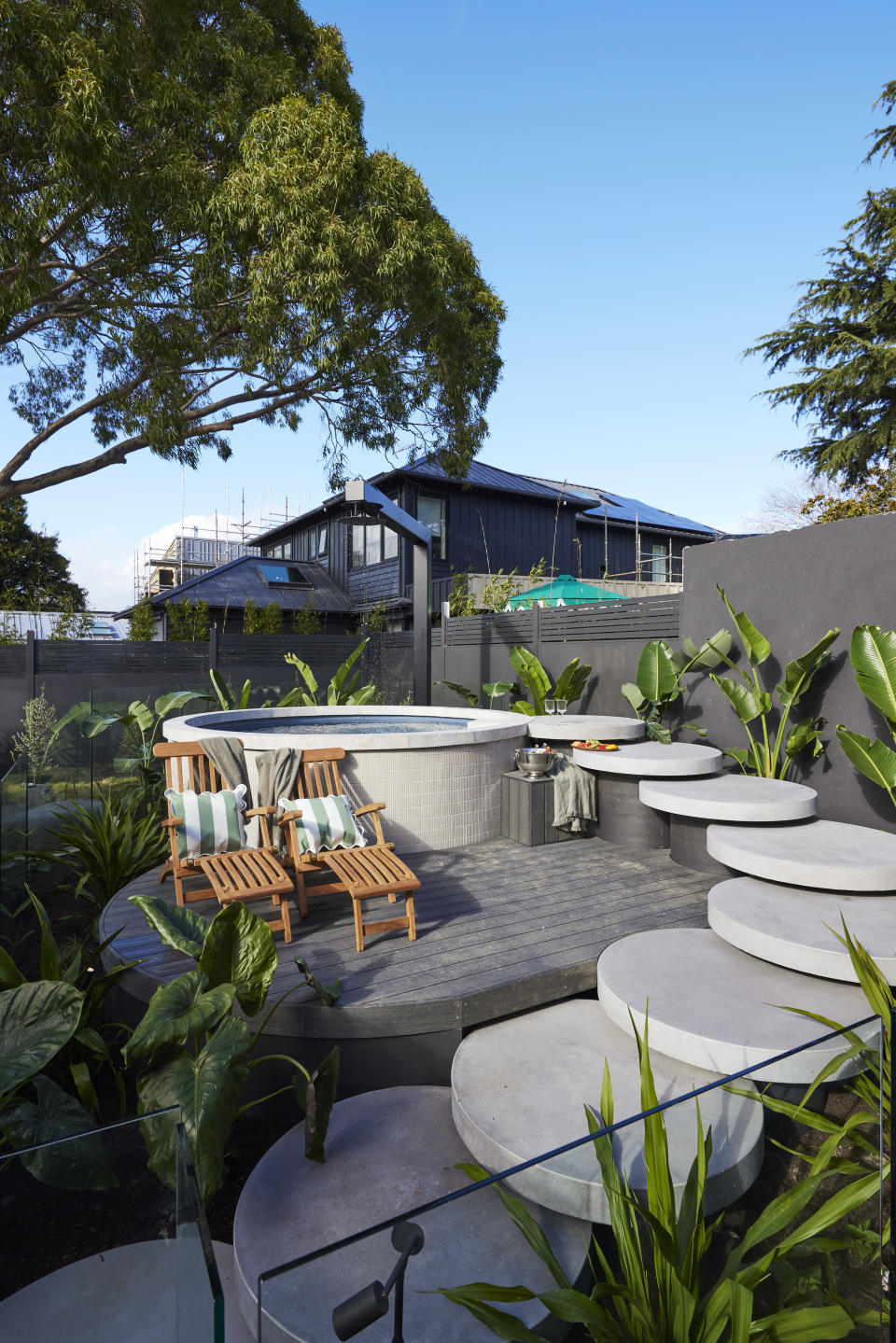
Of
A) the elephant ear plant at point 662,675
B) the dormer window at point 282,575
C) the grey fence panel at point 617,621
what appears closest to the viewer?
the elephant ear plant at point 662,675

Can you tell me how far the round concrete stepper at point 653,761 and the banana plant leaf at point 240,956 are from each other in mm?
3442

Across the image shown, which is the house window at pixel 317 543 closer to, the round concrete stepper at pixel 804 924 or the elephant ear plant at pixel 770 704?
the elephant ear plant at pixel 770 704

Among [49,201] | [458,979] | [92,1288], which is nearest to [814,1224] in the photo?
[92,1288]

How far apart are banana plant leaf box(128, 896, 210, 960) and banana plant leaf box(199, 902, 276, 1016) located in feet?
0.36

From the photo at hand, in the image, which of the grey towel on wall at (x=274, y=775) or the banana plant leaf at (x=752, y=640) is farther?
the banana plant leaf at (x=752, y=640)

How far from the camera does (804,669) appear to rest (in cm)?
547

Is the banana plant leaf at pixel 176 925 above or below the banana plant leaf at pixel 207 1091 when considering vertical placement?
above

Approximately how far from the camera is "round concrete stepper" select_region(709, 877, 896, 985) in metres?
3.04

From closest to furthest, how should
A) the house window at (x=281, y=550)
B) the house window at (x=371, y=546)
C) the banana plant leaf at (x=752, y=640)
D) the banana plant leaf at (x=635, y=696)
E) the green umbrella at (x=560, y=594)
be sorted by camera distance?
the banana plant leaf at (x=752, y=640) → the banana plant leaf at (x=635, y=696) → the green umbrella at (x=560, y=594) → the house window at (x=371, y=546) → the house window at (x=281, y=550)

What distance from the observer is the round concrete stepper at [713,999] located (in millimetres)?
2627

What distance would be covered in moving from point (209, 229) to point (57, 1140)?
9031 mm

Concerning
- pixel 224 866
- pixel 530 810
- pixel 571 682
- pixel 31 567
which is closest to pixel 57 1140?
pixel 224 866

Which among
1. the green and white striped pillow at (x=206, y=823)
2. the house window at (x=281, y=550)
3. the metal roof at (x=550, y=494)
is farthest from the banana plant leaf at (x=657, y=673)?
the house window at (x=281, y=550)

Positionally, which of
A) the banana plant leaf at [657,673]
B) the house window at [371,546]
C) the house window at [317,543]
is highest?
the house window at [317,543]
